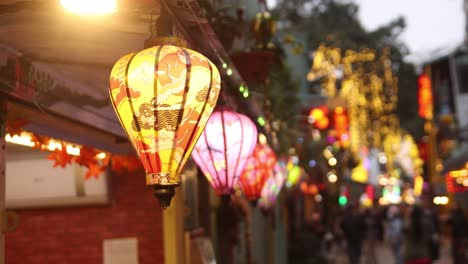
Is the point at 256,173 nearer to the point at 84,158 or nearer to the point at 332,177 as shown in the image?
the point at 84,158

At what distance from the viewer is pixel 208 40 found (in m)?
5.57

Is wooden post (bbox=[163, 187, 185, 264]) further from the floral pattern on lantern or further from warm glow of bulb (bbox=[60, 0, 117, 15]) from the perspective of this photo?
the floral pattern on lantern

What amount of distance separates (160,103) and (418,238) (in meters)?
12.0

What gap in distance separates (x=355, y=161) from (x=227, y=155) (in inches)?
757

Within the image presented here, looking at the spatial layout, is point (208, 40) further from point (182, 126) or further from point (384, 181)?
point (384, 181)

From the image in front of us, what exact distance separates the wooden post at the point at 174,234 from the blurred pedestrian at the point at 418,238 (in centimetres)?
819

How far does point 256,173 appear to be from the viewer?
328 inches

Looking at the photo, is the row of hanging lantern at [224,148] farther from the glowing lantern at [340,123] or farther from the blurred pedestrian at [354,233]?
the glowing lantern at [340,123]

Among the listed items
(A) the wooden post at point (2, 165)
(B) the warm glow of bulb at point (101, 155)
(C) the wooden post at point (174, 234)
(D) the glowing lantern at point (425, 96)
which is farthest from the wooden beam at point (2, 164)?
(D) the glowing lantern at point (425, 96)

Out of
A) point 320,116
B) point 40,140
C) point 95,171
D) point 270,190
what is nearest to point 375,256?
point 320,116

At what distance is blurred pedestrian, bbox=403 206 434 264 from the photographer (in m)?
14.2

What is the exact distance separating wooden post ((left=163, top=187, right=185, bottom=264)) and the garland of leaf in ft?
3.13

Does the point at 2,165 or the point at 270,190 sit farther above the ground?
the point at 270,190

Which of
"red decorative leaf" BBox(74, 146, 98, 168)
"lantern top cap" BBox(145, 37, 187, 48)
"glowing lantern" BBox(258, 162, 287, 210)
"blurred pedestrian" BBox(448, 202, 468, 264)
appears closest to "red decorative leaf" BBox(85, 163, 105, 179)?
"red decorative leaf" BBox(74, 146, 98, 168)
